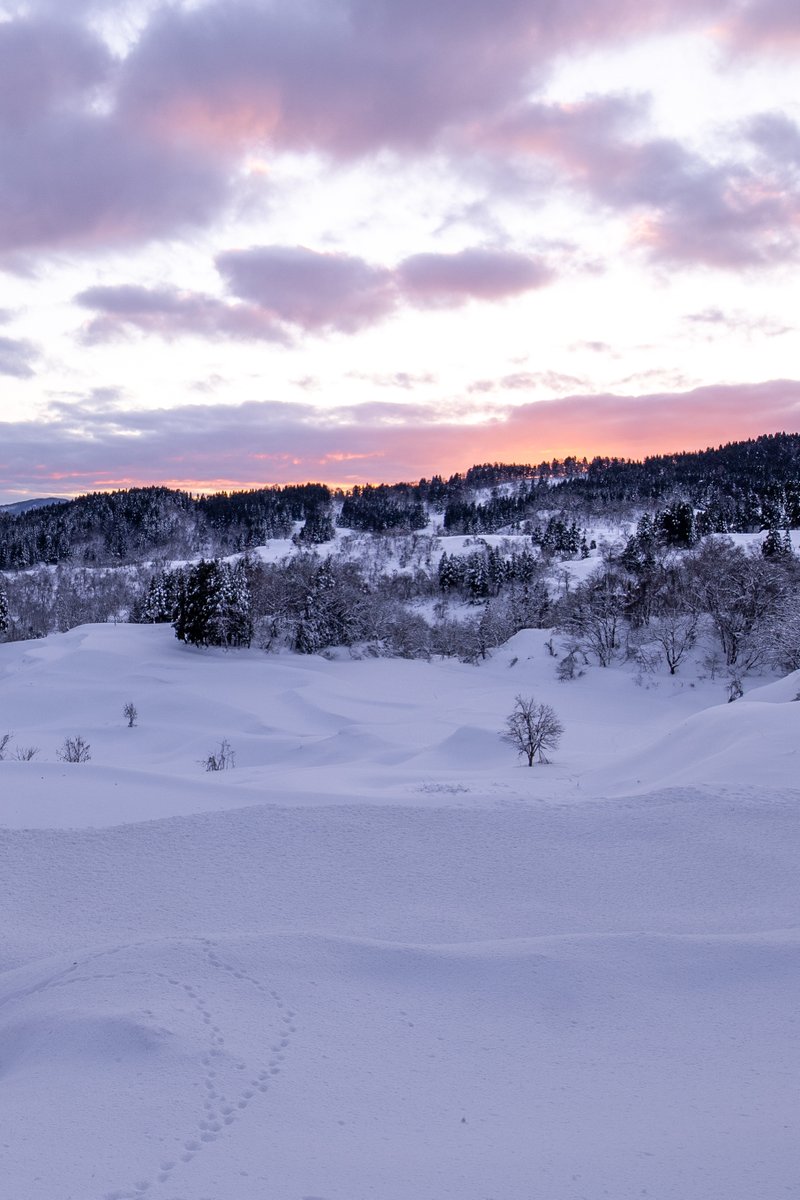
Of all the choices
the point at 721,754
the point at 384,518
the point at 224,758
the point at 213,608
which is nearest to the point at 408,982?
the point at 721,754

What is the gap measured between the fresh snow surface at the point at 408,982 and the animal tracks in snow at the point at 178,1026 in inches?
1.0

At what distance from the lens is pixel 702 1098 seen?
5398mm

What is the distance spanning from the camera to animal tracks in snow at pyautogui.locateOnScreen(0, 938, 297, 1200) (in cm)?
493

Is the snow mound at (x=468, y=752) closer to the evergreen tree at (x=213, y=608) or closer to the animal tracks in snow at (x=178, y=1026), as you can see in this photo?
the animal tracks in snow at (x=178, y=1026)

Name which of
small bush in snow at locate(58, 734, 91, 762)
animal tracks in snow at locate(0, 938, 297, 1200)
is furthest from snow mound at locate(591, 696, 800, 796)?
small bush in snow at locate(58, 734, 91, 762)

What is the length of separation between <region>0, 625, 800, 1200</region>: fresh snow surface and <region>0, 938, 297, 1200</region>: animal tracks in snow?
26 millimetres

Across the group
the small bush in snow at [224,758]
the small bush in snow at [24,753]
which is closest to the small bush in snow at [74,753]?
the small bush in snow at [24,753]

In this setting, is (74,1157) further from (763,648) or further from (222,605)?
(222,605)

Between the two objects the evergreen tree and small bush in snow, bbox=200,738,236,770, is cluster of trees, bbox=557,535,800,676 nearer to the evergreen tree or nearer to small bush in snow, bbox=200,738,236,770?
the evergreen tree

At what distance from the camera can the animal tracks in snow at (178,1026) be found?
4934 mm

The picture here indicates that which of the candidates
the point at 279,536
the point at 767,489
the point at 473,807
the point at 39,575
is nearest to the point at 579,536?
the point at 767,489

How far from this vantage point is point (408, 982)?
7168 mm

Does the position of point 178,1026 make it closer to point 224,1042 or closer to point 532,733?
point 224,1042

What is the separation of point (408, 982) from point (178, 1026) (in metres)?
2.40
